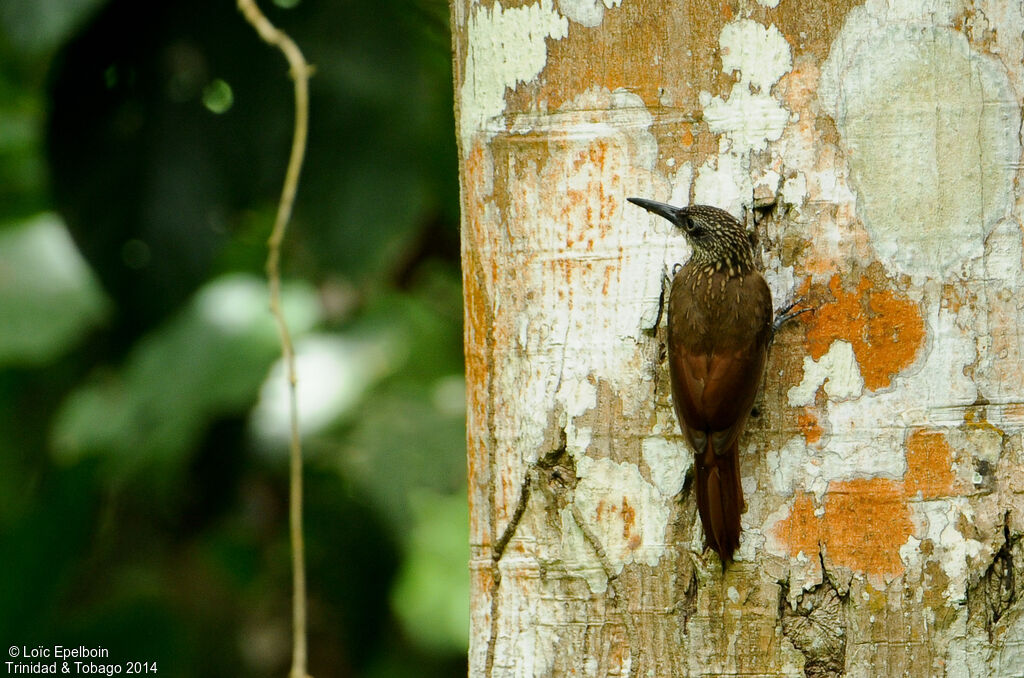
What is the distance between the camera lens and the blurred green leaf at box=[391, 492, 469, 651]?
4461mm

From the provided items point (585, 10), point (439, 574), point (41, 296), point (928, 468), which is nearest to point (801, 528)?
point (928, 468)

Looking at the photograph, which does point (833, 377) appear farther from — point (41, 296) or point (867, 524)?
point (41, 296)

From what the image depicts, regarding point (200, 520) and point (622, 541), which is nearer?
point (622, 541)

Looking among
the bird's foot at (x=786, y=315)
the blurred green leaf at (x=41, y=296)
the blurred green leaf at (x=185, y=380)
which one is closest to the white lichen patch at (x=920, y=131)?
the bird's foot at (x=786, y=315)

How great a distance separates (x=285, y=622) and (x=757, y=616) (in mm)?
2592

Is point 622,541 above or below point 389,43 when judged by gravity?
below

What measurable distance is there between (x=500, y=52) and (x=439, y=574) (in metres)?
3.05

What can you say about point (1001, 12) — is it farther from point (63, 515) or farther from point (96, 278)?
point (63, 515)

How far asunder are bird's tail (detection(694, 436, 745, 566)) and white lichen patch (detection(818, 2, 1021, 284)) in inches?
18.0

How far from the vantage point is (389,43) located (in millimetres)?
A: 3043

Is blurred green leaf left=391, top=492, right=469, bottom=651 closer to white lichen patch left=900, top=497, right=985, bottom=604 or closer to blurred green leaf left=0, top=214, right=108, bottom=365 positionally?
blurred green leaf left=0, top=214, right=108, bottom=365

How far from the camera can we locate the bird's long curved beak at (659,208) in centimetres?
198

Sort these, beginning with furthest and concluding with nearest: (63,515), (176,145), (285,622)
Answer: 1. (285,622)
2. (63,515)
3. (176,145)

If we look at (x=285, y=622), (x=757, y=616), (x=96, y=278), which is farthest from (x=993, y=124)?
(x=285, y=622)
